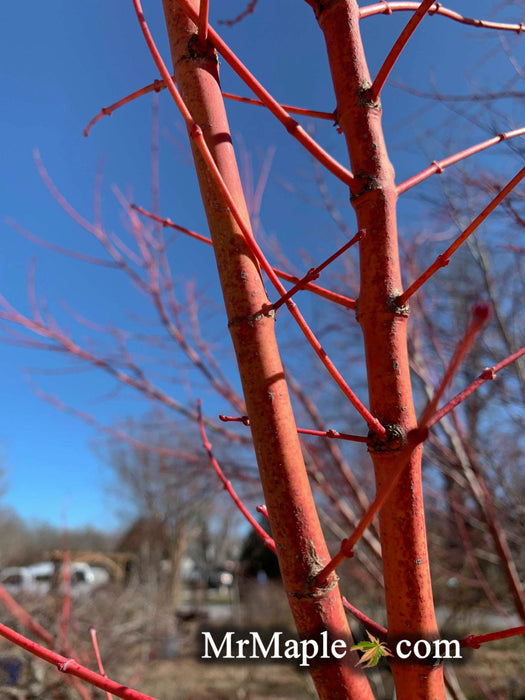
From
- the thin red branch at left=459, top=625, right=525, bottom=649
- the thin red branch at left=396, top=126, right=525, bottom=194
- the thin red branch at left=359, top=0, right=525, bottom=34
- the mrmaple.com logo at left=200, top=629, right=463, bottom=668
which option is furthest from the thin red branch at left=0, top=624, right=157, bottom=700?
the thin red branch at left=359, top=0, right=525, bottom=34

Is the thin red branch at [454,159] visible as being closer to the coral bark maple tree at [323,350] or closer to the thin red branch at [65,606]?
the coral bark maple tree at [323,350]

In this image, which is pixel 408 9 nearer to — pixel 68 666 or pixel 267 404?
pixel 267 404

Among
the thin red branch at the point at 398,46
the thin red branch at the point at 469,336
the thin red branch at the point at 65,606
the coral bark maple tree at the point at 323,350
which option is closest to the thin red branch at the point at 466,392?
the coral bark maple tree at the point at 323,350

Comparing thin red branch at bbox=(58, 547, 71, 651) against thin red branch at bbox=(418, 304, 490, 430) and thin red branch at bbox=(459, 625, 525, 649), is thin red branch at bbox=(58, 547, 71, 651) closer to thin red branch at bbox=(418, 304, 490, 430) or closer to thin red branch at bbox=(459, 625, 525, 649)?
thin red branch at bbox=(459, 625, 525, 649)

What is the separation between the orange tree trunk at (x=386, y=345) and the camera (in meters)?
0.40

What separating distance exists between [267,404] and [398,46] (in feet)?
1.05

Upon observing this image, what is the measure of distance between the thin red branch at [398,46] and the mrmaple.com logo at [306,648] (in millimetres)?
458

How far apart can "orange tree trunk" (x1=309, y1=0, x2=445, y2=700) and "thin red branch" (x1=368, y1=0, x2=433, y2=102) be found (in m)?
0.01

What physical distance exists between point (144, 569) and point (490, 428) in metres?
6.69

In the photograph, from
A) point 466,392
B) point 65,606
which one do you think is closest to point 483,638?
point 466,392

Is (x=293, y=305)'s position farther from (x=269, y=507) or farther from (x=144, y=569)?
(x=144, y=569)

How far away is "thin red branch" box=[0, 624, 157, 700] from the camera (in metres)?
0.31

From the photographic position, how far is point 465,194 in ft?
6.21

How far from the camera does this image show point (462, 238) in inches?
14.1
